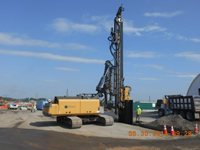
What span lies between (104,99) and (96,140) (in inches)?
384

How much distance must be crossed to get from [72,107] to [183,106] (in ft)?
49.8

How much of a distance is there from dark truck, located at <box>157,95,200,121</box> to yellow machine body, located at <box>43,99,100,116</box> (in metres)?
12.5

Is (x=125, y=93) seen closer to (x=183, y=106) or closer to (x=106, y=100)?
(x=106, y=100)

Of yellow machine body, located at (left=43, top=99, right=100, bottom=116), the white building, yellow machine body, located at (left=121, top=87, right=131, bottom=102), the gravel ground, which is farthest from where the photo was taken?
the white building

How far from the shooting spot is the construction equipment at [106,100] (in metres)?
16.1

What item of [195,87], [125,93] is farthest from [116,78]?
[195,87]

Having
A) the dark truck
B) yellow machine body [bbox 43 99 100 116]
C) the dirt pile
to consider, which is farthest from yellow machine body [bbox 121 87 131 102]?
the dark truck

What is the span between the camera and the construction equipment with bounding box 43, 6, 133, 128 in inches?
634

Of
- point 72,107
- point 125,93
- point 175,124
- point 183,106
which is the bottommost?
point 175,124

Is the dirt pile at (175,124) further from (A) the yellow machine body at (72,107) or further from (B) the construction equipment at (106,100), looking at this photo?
(A) the yellow machine body at (72,107)

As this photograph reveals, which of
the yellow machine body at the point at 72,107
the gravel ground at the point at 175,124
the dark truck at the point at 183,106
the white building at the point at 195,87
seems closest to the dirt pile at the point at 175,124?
the gravel ground at the point at 175,124

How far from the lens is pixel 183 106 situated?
25.4 metres

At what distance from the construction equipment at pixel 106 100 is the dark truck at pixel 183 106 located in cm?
823

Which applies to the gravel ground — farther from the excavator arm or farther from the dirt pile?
the excavator arm
